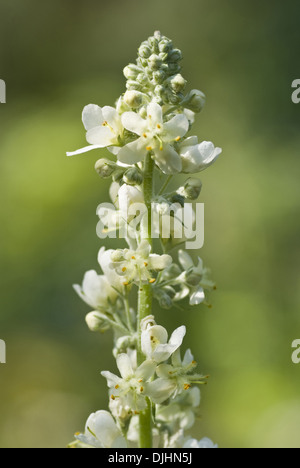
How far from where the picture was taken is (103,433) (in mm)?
2193

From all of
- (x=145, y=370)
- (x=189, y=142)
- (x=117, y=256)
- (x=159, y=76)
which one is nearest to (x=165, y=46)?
(x=159, y=76)

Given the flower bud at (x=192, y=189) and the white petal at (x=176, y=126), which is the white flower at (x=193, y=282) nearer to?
the flower bud at (x=192, y=189)

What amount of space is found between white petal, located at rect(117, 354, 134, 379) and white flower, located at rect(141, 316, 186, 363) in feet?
0.22

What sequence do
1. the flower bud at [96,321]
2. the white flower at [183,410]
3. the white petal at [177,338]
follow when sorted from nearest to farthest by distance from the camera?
the white petal at [177,338], the flower bud at [96,321], the white flower at [183,410]

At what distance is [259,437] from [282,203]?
2.09 m

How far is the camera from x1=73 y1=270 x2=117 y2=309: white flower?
240 centimetres

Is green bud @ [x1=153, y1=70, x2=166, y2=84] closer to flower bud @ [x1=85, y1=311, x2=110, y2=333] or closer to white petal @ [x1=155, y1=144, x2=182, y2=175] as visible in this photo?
white petal @ [x1=155, y1=144, x2=182, y2=175]

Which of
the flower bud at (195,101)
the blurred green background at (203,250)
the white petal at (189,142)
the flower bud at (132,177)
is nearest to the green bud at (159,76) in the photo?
the flower bud at (195,101)

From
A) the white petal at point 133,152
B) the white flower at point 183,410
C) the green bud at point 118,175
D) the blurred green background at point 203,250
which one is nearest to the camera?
the white petal at point 133,152

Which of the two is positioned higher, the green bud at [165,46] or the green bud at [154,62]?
the green bud at [165,46]

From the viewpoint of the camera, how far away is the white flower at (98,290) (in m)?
2.40

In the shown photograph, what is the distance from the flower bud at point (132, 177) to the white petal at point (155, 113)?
176 millimetres

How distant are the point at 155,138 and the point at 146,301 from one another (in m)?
0.55

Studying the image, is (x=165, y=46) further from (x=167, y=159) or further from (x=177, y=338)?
(x=177, y=338)
